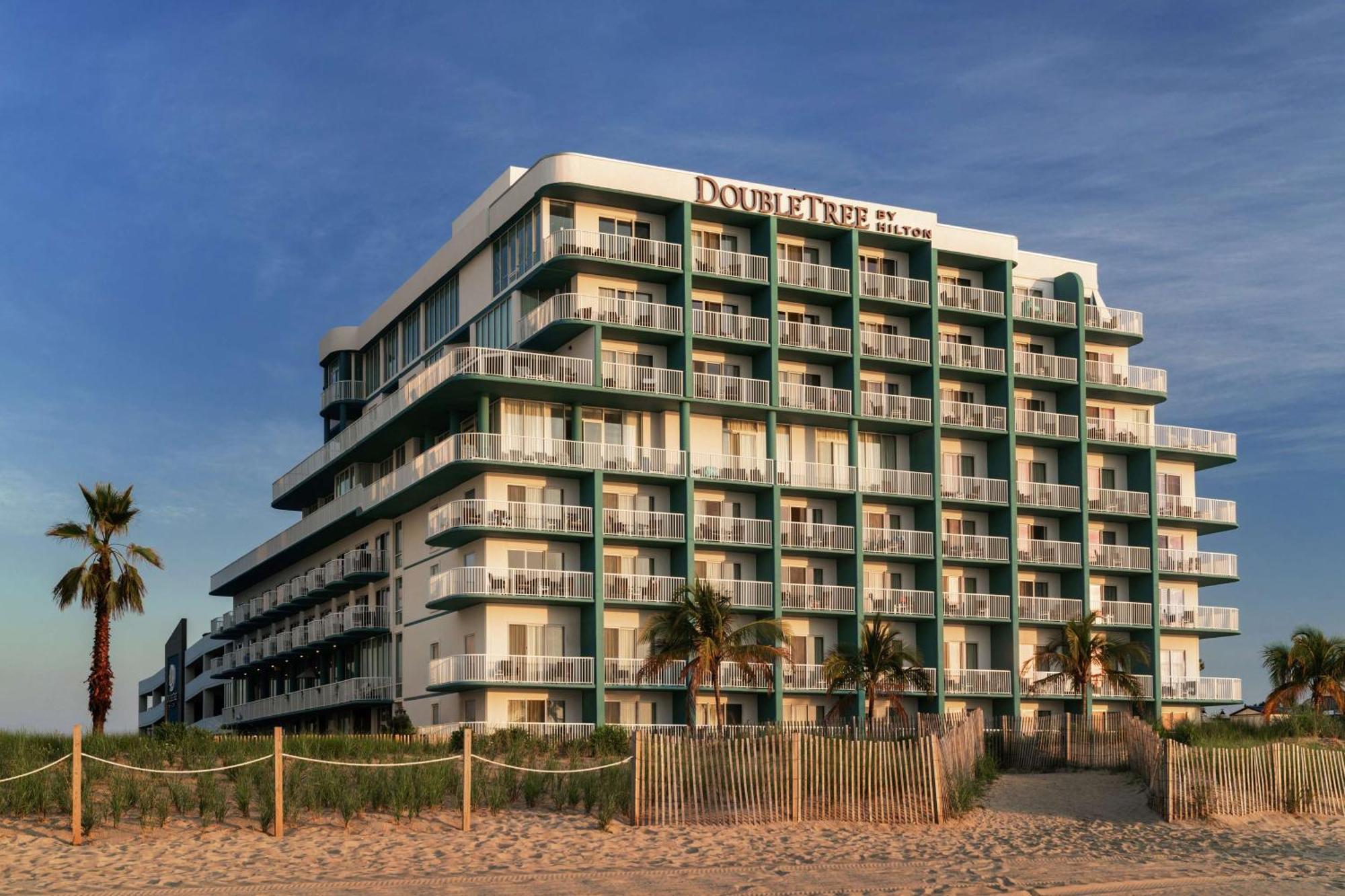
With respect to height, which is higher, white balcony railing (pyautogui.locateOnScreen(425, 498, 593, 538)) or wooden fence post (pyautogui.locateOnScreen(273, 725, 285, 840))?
white balcony railing (pyautogui.locateOnScreen(425, 498, 593, 538))

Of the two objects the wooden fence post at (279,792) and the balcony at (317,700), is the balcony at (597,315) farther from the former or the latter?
the wooden fence post at (279,792)

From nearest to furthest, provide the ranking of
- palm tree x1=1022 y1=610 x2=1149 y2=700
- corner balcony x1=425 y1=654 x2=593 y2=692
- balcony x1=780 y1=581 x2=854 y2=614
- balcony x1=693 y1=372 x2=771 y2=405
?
corner balcony x1=425 y1=654 x2=593 y2=692, palm tree x1=1022 y1=610 x2=1149 y2=700, balcony x1=693 y1=372 x2=771 y2=405, balcony x1=780 y1=581 x2=854 y2=614

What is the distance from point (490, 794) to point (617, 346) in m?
31.2

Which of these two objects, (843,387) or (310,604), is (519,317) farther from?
(310,604)

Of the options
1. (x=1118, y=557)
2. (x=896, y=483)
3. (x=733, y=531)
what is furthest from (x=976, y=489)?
(x=733, y=531)

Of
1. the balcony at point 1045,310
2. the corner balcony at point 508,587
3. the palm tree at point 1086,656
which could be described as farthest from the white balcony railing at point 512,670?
the balcony at point 1045,310

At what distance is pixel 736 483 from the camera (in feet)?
208

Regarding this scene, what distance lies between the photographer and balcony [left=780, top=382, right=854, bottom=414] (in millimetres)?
65188

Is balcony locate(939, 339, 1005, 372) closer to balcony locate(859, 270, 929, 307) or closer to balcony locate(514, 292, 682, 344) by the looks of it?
balcony locate(859, 270, 929, 307)

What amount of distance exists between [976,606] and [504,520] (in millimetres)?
21050

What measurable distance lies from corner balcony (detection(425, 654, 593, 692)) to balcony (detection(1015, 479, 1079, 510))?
2189 cm

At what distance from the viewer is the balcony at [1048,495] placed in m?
70.3

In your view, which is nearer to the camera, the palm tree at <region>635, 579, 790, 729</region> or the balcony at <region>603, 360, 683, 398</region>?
the palm tree at <region>635, 579, 790, 729</region>

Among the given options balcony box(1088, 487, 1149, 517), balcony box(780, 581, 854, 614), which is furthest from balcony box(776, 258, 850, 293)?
balcony box(1088, 487, 1149, 517)
